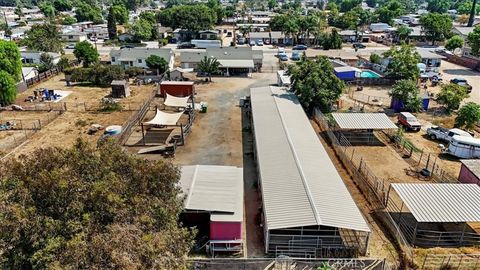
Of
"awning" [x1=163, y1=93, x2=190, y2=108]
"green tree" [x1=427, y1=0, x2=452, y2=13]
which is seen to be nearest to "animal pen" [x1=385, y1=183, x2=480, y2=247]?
"awning" [x1=163, y1=93, x2=190, y2=108]

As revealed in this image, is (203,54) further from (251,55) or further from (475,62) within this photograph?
(475,62)

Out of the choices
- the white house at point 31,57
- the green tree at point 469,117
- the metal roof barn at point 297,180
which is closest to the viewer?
the metal roof barn at point 297,180

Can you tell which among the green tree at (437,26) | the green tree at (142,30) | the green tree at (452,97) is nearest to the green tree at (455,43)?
the green tree at (437,26)

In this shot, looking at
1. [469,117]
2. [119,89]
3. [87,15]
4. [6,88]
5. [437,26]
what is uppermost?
[87,15]

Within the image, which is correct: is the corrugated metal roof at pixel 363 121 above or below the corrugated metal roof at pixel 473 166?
above

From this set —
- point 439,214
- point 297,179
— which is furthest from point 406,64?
point 297,179

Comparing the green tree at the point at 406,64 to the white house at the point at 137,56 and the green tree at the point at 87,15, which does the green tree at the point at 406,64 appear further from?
the green tree at the point at 87,15

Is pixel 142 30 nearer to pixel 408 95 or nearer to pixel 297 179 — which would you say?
pixel 408 95
